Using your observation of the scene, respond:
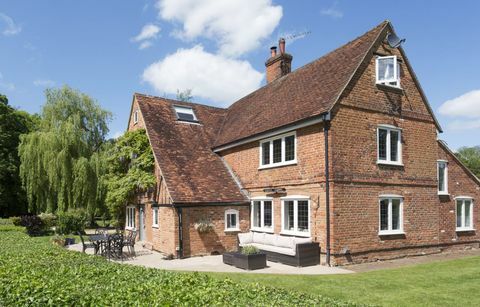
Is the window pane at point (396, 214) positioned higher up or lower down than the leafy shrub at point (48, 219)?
higher up

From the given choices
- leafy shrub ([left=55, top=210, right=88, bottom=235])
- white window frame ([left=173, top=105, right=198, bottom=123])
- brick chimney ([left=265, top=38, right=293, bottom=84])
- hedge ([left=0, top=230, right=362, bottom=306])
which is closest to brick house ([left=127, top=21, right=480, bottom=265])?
white window frame ([left=173, top=105, right=198, bottom=123])

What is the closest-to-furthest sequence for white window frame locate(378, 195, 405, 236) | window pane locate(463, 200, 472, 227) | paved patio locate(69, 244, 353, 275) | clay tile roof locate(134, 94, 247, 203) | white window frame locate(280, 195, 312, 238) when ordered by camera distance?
paved patio locate(69, 244, 353, 275) → white window frame locate(280, 195, 312, 238) → white window frame locate(378, 195, 405, 236) → clay tile roof locate(134, 94, 247, 203) → window pane locate(463, 200, 472, 227)

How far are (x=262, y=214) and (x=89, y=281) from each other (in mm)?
12457

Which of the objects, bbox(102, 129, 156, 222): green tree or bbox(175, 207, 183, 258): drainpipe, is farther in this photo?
bbox(102, 129, 156, 222): green tree

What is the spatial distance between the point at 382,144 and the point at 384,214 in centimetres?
304

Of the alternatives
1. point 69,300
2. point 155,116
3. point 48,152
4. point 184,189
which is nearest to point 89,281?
point 69,300

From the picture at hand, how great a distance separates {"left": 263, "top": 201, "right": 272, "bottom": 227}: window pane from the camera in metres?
18.2

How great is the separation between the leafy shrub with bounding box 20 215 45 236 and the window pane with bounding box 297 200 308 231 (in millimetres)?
19847

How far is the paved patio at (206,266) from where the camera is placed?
537 inches

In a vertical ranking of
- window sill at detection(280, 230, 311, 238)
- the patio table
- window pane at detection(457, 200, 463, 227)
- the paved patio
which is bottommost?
the paved patio

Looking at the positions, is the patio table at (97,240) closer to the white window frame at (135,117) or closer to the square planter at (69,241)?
the square planter at (69,241)

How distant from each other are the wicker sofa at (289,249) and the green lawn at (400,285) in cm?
189

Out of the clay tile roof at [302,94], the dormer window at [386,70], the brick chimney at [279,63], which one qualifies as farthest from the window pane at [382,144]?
the brick chimney at [279,63]

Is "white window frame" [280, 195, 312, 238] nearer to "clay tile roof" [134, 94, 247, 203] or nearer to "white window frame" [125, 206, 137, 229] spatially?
"clay tile roof" [134, 94, 247, 203]
